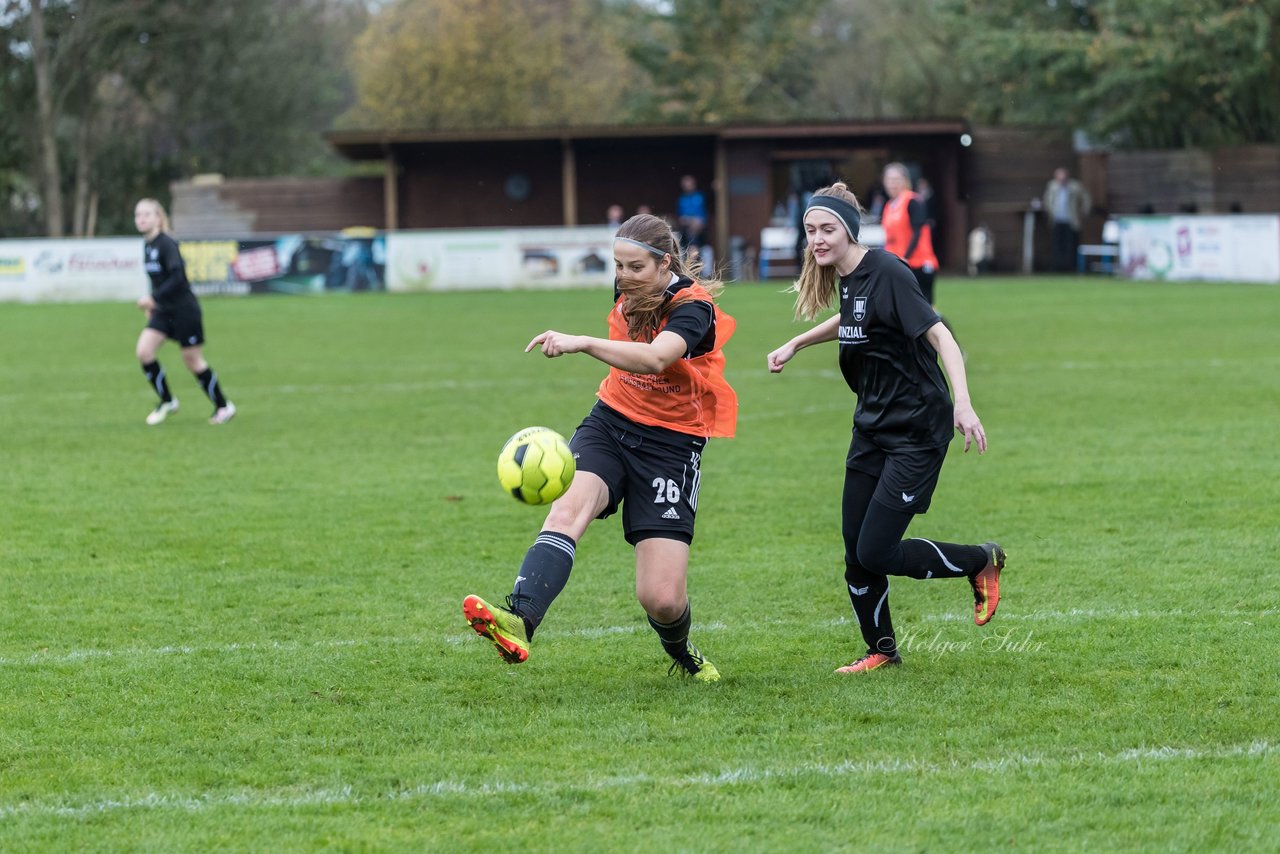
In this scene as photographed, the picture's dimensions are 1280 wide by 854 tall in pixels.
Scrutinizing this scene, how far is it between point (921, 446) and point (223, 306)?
2502 centimetres

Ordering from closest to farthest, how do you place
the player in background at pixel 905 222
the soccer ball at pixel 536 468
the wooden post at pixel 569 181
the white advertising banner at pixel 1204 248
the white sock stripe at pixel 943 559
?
the soccer ball at pixel 536 468
the white sock stripe at pixel 943 559
the player in background at pixel 905 222
the white advertising banner at pixel 1204 248
the wooden post at pixel 569 181

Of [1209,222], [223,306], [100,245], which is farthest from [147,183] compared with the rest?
[1209,222]

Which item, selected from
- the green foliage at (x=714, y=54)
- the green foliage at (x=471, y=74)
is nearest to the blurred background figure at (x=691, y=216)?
the green foliage at (x=714, y=54)

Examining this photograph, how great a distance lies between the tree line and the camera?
4081 cm

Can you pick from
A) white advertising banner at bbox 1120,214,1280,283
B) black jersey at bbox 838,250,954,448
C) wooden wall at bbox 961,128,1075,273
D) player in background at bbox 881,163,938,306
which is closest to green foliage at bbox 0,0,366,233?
wooden wall at bbox 961,128,1075,273

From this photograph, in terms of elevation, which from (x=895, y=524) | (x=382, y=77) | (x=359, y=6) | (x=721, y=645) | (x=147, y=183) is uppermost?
(x=359, y=6)

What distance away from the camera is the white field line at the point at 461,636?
604 cm

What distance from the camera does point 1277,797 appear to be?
4281 millimetres

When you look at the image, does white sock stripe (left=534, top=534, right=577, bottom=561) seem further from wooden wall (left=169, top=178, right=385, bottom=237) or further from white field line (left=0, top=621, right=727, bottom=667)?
wooden wall (left=169, top=178, right=385, bottom=237)

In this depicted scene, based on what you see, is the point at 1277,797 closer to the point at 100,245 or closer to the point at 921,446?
the point at 921,446

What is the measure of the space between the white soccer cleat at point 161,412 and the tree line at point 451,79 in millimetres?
29025

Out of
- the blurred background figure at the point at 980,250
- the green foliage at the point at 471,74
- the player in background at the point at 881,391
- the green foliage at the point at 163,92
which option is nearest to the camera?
the player in background at the point at 881,391

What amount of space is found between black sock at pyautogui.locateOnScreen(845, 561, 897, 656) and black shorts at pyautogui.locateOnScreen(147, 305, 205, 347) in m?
8.96

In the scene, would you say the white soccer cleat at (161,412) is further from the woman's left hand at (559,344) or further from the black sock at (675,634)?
the woman's left hand at (559,344)
